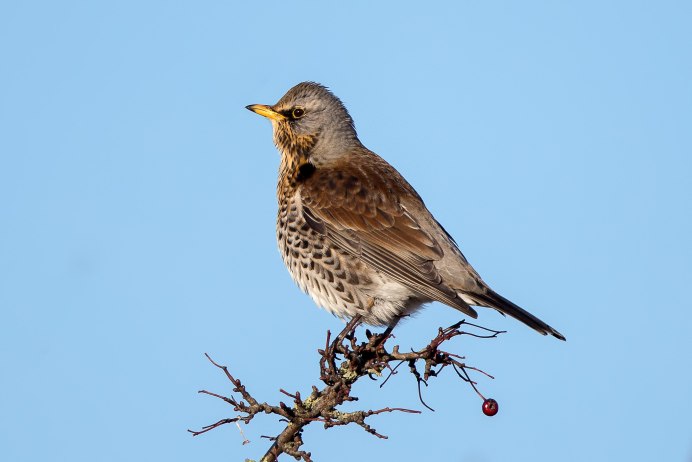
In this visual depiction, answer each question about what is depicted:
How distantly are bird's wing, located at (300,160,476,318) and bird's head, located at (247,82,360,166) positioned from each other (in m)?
0.46

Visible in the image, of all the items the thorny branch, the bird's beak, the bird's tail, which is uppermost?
the bird's beak

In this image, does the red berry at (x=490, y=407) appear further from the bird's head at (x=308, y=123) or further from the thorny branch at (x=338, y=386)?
the bird's head at (x=308, y=123)

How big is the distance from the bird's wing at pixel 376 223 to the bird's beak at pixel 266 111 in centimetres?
85

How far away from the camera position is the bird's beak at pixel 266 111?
27.5ft

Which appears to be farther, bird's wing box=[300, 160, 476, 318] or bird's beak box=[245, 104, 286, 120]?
bird's beak box=[245, 104, 286, 120]

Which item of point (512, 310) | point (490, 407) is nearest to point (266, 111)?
point (512, 310)

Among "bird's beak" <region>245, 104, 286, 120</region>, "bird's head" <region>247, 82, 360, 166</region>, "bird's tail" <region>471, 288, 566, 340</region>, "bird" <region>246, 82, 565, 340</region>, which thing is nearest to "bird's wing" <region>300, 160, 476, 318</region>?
"bird" <region>246, 82, 565, 340</region>

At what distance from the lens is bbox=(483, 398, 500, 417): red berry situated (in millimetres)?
5836

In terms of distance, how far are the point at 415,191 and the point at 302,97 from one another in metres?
1.45

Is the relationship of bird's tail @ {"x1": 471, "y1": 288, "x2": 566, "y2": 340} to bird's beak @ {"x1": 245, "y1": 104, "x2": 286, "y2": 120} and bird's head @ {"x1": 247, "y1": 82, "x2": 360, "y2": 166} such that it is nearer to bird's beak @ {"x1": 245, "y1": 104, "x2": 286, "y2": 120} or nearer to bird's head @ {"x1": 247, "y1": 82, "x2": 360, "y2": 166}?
bird's head @ {"x1": 247, "y1": 82, "x2": 360, "y2": 166}

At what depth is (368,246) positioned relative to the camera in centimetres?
716

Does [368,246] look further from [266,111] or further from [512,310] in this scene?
[266,111]

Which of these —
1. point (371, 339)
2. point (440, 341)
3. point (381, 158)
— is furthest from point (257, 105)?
point (440, 341)

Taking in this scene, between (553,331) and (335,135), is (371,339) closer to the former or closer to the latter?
(553,331)
